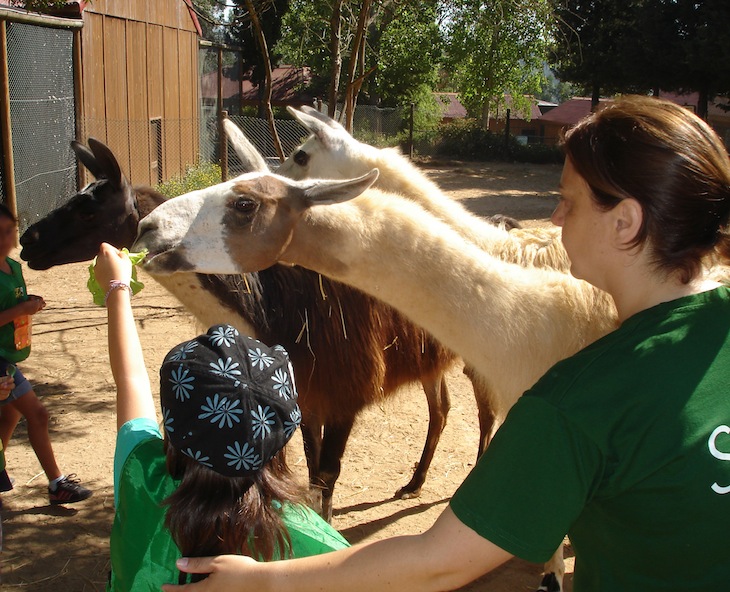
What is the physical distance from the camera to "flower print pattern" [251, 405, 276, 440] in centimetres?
124

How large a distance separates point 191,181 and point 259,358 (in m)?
11.7

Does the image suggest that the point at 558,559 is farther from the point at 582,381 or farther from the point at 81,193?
the point at 81,193

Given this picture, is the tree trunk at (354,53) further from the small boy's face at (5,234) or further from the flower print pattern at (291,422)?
the flower print pattern at (291,422)

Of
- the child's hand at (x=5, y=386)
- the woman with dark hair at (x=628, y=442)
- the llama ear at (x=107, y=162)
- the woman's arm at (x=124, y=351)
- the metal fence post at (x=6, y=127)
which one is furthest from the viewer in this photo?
the metal fence post at (x=6, y=127)

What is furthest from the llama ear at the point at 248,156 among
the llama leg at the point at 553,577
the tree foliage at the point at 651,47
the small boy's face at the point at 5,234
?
the tree foliage at the point at 651,47

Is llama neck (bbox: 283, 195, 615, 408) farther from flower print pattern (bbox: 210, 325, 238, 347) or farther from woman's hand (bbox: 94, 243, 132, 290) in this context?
flower print pattern (bbox: 210, 325, 238, 347)

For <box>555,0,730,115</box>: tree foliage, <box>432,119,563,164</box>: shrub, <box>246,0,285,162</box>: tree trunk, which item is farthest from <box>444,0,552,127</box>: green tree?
<box>246,0,285,162</box>: tree trunk

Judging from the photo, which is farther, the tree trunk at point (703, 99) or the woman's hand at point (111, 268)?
the tree trunk at point (703, 99)

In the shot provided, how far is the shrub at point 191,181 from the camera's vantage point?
12.1 meters

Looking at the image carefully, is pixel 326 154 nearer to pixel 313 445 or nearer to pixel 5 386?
pixel 313 445

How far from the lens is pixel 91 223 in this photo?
391cm

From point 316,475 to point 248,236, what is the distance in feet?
5.28

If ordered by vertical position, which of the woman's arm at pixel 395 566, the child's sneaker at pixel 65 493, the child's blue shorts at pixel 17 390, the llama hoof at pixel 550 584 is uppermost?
the woman's arm at pixel 395 566

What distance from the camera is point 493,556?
1037mm
